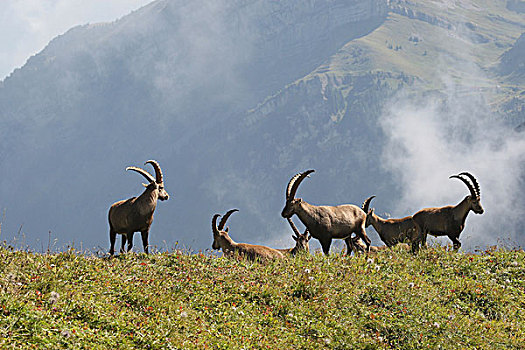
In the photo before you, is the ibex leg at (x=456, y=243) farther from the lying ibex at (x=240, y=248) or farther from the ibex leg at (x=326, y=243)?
the lying ibex at (x=240, y=248)

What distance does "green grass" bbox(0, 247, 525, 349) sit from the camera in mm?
7500

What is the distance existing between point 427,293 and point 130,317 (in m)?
5.70

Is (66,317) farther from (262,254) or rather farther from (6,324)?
(262,254)

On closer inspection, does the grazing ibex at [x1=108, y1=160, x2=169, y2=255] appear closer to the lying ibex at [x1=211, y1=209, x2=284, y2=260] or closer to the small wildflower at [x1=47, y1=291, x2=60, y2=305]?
the lying ibex at [x1=211, y1=209, x2=284, y2=260]

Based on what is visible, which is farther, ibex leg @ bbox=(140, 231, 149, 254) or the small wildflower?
ibex leg @ bbox=(140, 231, 149, 254)

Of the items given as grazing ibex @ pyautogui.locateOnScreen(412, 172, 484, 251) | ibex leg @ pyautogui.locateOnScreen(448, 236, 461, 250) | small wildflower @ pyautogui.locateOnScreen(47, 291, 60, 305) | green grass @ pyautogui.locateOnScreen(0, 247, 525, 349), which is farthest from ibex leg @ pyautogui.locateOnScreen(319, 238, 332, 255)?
small wildflower @ pyautogui.locateOnScreen(47, 291, 60, 305)

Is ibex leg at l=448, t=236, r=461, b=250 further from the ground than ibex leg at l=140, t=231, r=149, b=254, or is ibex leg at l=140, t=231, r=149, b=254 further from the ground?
ibex leg at l=140, t=231, r=149, b=254

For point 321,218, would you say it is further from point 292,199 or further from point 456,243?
point 456,243

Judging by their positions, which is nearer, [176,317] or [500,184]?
[176,317]

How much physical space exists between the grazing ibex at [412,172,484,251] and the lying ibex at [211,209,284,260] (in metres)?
4.10

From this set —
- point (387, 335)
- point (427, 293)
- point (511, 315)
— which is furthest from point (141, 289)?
point (511, 315)

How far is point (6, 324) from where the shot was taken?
677 cm

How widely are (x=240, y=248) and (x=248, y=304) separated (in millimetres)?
6435

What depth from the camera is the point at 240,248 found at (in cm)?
1595
